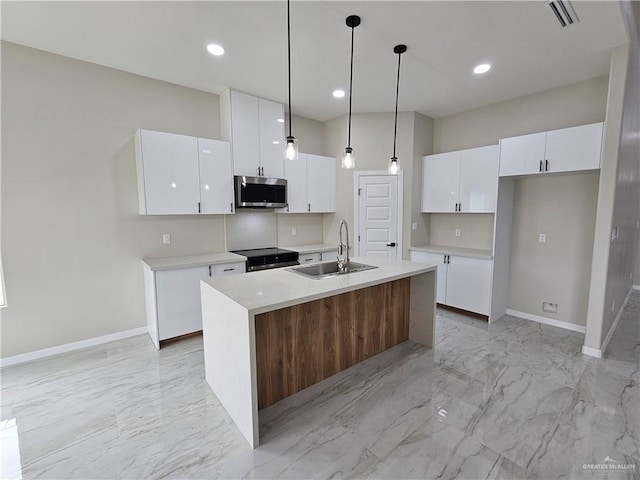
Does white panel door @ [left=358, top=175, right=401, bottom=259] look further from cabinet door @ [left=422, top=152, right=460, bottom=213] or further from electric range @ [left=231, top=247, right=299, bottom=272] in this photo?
electric range @ [left=231, top=247, right=299, bottom=272]

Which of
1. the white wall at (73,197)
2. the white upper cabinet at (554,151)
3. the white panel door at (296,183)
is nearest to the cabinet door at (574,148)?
the white upper cabinet at (554,151)

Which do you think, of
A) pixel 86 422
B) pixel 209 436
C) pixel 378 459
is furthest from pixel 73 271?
pixel 378 459

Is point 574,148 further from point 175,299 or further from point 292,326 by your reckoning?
point 175,299

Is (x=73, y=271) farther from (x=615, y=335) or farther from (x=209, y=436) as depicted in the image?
(x=615, y=335)

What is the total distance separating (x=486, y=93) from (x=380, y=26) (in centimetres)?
215

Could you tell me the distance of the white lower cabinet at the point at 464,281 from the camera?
3.87m

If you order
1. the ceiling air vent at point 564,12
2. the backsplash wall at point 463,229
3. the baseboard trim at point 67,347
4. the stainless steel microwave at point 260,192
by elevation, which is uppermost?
the ceiling air vent at point 564,12

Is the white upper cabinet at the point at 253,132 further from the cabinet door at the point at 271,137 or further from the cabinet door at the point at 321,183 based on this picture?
the cabinet door at the point at 321,183

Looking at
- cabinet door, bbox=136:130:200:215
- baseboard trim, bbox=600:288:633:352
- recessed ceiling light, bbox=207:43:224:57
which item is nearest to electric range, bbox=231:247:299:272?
cabinet door, bbox=136:130:200:215

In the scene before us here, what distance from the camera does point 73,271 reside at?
310 cm

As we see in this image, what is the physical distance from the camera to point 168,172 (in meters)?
3.30

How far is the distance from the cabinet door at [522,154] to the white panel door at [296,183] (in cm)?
266

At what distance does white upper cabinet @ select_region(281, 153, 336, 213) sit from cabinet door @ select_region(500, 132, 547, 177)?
94.2 inches

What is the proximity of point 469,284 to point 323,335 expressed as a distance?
2.53m
